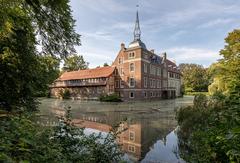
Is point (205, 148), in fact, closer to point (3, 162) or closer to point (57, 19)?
Result: point (3, 162)

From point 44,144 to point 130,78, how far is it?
3747cm

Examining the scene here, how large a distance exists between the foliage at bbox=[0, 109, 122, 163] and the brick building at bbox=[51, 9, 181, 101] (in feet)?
113

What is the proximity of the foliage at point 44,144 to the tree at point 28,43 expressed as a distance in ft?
11.7

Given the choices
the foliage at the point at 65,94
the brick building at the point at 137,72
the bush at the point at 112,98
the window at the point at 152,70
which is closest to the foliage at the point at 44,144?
the bush at the point at 112,98

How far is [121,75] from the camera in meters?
42.7

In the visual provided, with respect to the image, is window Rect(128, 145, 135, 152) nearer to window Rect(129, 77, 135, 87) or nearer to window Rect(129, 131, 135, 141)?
window Rect(129, 131, 135, 141)

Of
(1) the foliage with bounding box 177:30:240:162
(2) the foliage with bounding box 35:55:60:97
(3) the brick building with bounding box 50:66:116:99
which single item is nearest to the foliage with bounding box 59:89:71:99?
(3) the brick building with bounding box 50:66:116:99

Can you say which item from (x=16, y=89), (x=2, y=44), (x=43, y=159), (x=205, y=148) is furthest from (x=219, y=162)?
(x=2, y=44)

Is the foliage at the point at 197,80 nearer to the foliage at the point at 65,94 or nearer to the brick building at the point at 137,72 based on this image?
the brick building at the point at 137,72

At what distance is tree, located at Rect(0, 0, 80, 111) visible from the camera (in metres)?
7.99

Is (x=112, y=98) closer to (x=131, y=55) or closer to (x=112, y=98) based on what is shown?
(x=112, y=98)

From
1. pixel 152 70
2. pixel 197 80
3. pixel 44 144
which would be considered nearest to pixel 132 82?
pixel 152 70

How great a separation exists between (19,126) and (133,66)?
37572 millimetres

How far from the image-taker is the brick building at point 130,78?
40.2 m
